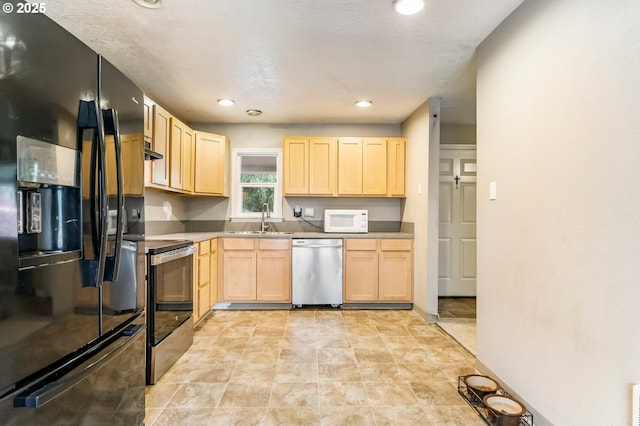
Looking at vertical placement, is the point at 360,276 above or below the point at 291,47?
below

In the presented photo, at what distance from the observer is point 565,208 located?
154 cm

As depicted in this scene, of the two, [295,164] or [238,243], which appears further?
[295,164]

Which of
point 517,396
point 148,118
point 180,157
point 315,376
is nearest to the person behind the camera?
point 517,396

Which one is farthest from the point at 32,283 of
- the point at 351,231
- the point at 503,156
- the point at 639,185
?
the point at 351,231

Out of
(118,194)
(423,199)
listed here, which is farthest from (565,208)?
(423,199)

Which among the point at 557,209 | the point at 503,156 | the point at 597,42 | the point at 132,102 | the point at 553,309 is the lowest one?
the point at 553,309

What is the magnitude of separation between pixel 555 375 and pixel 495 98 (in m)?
1.67

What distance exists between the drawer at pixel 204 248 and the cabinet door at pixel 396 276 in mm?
2036

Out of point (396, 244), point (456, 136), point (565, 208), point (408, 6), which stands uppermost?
point (408, 6)

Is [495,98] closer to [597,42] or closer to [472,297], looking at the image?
[597,42]

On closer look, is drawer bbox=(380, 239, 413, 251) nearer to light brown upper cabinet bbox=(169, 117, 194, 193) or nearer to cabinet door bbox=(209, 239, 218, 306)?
cabinet door bbox=(209, 239, 218, 306)

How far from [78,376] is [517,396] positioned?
7.20ft

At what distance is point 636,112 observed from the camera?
3.96 ft

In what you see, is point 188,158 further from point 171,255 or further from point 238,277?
point 171,255
